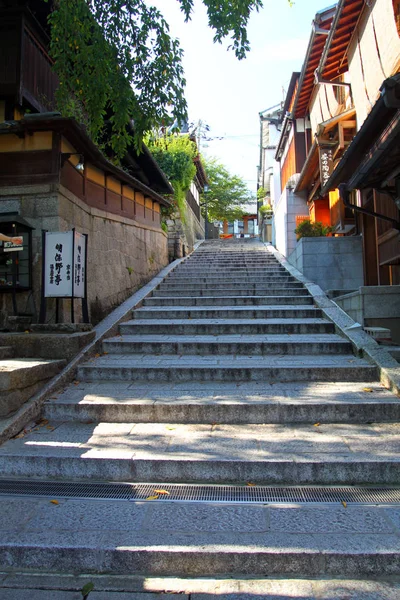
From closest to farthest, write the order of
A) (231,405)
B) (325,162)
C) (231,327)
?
(231,405) → (231,327) → (325,162)

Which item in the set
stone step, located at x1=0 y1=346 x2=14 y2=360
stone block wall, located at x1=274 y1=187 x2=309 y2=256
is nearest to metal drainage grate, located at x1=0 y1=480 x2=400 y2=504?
stone step, located at x1=0 y1=346 x2=14 y2=360

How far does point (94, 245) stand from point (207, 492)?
6.10 m

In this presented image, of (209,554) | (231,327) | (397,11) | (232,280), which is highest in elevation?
(397,11)

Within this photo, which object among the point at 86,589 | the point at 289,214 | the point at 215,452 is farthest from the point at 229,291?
the point at 86,589

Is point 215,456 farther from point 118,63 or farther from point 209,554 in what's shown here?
point 118,63

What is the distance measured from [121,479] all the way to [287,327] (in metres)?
4.48

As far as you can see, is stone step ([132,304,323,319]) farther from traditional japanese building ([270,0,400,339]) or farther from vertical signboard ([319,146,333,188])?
vertical signboard ([319,146,333,188])

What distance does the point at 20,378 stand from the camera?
4.75m

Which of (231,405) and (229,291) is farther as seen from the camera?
(229,291)

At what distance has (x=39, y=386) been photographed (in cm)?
524

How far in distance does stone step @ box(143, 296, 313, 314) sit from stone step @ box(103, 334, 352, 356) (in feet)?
7.20

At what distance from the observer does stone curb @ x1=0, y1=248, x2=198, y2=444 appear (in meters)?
4.46

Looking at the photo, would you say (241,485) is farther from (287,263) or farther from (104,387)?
(287,263)

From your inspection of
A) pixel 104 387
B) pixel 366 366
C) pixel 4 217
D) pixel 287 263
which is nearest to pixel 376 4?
pixel 287 263
